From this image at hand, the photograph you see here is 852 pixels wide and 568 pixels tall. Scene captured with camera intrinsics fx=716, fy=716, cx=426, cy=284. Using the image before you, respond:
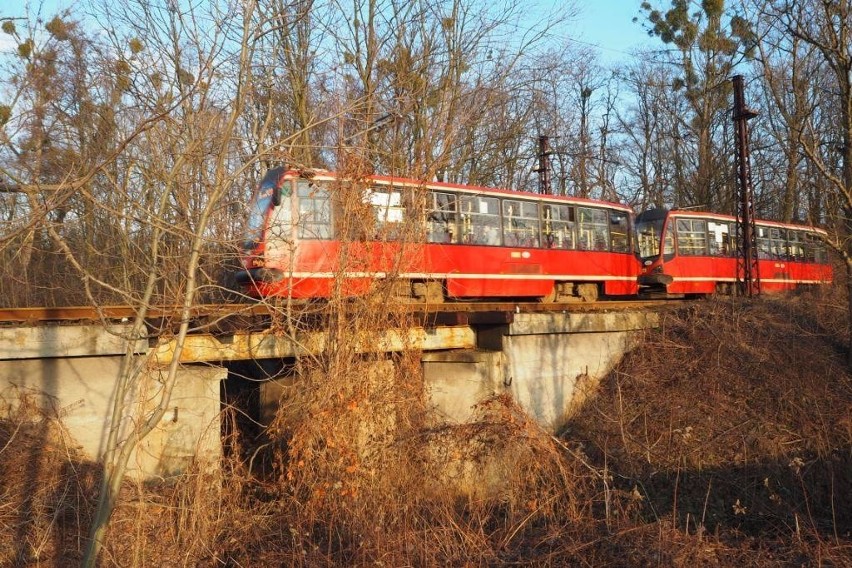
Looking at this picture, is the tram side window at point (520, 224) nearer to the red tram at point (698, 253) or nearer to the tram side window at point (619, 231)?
the tram side window at point (619, 231)

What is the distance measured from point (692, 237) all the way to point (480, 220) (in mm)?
7956

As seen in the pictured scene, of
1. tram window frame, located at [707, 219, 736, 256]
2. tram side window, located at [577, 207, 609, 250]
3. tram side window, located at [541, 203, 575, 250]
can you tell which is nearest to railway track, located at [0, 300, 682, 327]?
tram side window, located at [541, 203, 575, 250]

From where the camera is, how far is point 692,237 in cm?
1911

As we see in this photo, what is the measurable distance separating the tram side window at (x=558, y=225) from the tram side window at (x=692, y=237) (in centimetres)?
468

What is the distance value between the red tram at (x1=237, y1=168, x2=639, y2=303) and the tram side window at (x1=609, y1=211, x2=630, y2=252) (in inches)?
0.9

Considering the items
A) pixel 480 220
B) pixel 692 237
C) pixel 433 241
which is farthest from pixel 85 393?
pixel 692 237

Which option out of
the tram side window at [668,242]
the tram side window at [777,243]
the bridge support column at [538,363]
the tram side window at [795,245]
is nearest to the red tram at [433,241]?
the bridge support column at [538,363]

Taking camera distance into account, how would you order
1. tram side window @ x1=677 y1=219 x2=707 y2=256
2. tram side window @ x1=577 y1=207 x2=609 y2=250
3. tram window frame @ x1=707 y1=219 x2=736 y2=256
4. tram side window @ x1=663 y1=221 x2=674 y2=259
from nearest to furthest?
tram side window @ x1=577 y1=207 x2=609 y2=250 < tram side window @ x1=663 y1=221 x2=674 y2=259 < tram side window @ x1=677 y1=219 x2=707 y2=256 < tram window frame @ x1=707 y1=219 x2=736 y2=256

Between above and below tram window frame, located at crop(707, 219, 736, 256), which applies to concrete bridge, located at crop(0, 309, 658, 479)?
below

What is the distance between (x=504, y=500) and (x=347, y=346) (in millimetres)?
2494

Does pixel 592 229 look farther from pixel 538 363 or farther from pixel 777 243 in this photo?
pixel 777 243

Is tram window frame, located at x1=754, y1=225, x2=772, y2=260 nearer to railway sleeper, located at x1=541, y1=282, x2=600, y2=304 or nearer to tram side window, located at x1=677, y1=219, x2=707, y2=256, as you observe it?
tram side window, located at x1=677, y1=219, x2=707, y2=256

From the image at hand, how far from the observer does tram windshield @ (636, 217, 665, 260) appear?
62.4 feet

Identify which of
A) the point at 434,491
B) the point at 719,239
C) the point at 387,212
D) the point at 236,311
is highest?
the point at 719,239
